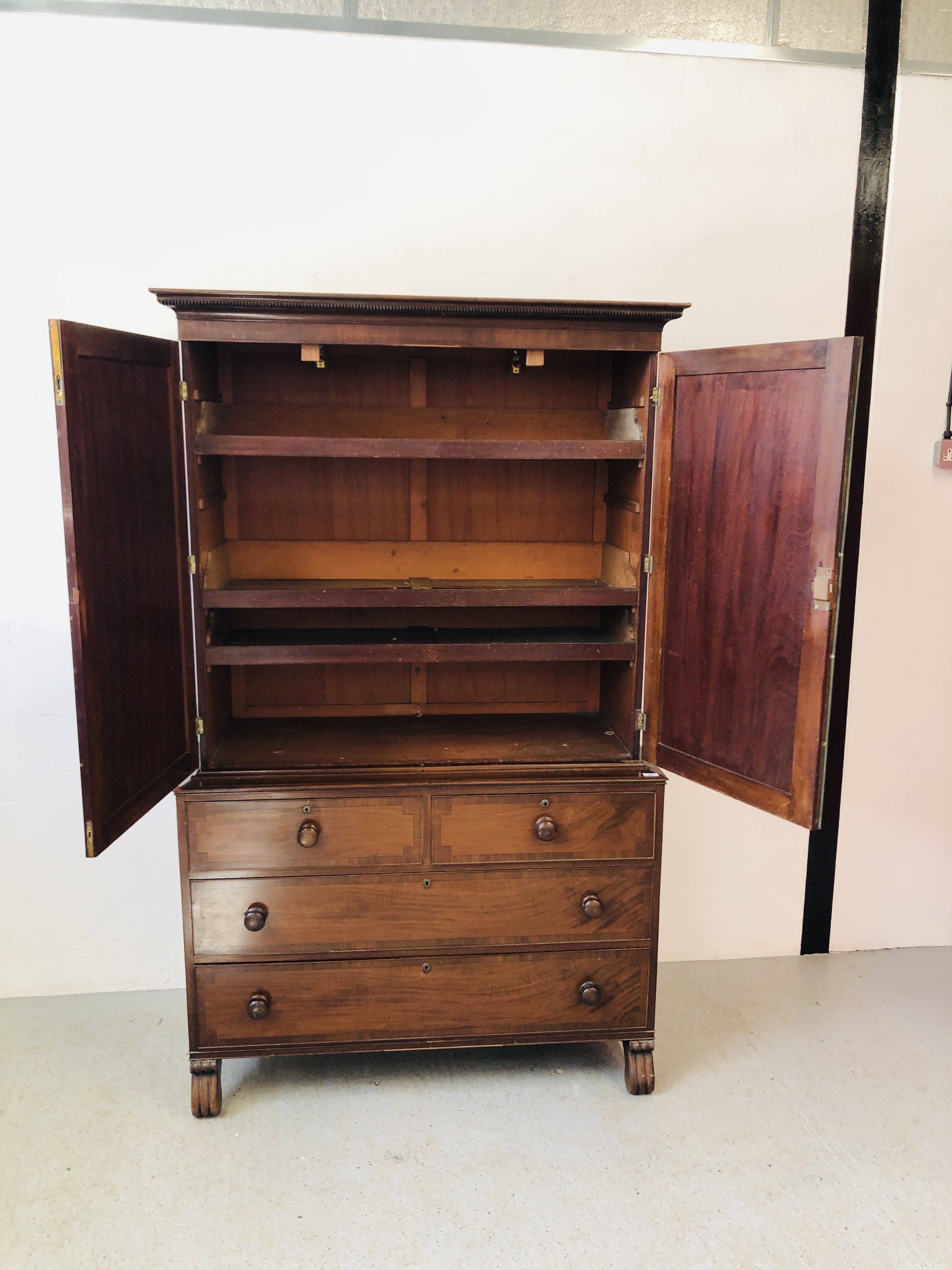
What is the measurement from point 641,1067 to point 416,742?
105 centimetres

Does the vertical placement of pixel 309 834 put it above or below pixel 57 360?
below

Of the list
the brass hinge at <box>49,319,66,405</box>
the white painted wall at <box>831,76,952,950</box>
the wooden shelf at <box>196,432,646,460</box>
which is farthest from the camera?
the white painted wall at <box>831,76,952,950</box>

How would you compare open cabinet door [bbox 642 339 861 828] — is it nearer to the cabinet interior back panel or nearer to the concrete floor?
the cabinet interior back panel

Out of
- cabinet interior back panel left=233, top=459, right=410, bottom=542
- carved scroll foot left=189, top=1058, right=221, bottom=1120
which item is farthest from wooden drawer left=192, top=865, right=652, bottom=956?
cabinet interior back panel left=233, top=459, right=410, bottom=542

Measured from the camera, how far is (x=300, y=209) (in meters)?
2.51

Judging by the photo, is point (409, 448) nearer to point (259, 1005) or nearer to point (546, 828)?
point (546, 828)

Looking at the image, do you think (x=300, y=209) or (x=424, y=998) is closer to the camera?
(x=424, y=998)

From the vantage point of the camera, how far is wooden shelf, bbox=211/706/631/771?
233cm

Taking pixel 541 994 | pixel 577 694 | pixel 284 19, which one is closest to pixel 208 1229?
pixel 541 994

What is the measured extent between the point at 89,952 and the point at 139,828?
0.43 meters

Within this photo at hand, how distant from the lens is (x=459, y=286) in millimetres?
2580

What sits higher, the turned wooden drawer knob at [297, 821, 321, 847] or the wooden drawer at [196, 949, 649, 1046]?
the turned wooden drawer knob at [297, 821, 321, 847]

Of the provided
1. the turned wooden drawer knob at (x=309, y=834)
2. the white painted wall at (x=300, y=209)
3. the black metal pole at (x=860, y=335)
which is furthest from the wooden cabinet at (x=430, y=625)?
the black metal pole at (x=860, y=335)

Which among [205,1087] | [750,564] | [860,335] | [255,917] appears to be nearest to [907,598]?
[860,335]
